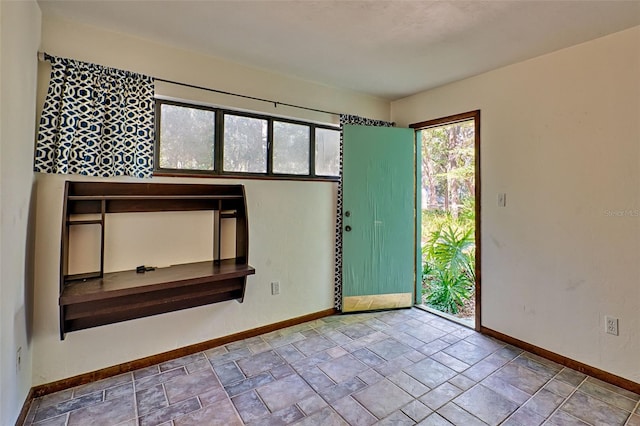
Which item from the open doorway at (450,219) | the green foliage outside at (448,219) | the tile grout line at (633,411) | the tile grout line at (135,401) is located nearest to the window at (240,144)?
the open doorway at (450,219)

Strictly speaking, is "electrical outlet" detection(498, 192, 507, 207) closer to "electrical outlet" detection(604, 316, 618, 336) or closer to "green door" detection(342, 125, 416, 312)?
"green door" detection(342, 125, 416, 312)

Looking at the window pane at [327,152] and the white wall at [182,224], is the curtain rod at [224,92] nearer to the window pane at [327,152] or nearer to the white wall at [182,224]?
the white wall at [182,224]

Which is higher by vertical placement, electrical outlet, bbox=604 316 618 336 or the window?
the window

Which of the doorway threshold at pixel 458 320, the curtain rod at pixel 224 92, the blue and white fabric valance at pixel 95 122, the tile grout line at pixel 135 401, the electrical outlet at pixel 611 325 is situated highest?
the curtain rod at pixel 224 92

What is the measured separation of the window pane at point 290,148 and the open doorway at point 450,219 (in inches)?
52.8

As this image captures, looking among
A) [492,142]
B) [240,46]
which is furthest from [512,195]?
[240,46]

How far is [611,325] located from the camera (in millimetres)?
2199

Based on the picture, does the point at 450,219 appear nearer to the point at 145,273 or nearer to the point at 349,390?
the point at 349,390

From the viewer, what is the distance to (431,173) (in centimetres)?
552

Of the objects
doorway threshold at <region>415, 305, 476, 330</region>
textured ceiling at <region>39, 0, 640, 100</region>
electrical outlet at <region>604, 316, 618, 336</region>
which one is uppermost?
textured ceiling at <region>39, 0, 640, 100</region>

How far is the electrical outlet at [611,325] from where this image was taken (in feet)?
7.15

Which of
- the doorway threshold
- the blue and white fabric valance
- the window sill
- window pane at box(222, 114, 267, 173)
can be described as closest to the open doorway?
the doorway threshold

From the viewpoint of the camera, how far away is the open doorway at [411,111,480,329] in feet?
10.5

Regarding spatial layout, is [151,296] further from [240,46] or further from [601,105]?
[601,105]
